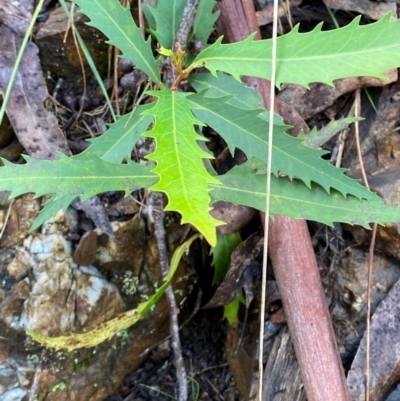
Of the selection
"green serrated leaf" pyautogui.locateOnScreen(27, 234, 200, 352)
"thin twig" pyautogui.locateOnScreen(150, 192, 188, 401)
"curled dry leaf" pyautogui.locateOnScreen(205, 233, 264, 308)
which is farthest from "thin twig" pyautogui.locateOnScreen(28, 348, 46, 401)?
"curled dry leaf" pyautogui.locateOnScreen(205, 233, 264, 308)

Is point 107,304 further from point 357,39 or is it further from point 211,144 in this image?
Answer: point 357,39

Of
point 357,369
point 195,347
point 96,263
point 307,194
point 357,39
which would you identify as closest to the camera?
point 357,39

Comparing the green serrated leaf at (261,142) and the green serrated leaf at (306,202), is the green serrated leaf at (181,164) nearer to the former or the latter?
the green serrated leaf at (261,142)

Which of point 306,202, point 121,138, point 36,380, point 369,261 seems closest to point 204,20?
point 121,138

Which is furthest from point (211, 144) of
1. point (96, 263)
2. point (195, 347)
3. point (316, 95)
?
point (195, 347)

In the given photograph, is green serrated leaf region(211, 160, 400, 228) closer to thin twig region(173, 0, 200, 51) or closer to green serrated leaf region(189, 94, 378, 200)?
green serrated leaf region(189, 94, 378, 200)

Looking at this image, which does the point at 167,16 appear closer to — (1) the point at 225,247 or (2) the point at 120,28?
(2) the point at 120,28

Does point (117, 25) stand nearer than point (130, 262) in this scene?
Yes

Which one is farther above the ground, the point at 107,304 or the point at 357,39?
the point at 357,39
